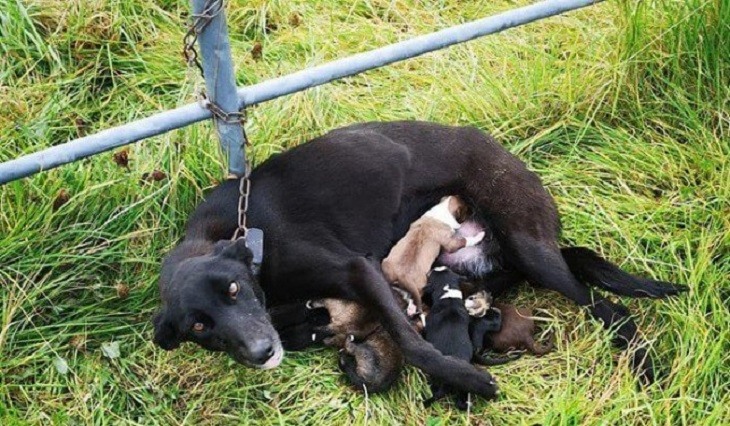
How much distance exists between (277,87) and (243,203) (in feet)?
1.60

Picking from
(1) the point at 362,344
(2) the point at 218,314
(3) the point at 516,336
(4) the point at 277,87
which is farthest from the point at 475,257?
(2) the point at 218,314

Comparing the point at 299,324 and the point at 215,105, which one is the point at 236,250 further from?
the point at 215,105

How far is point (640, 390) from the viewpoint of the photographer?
3578 millimetres

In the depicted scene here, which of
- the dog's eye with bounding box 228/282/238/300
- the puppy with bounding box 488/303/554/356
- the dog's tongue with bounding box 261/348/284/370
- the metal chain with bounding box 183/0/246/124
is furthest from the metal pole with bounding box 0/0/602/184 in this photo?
the puppy with bounding box 488/303/554/356

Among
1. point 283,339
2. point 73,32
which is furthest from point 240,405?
point 73,32

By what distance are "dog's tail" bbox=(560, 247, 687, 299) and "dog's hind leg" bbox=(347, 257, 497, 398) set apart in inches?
24.9

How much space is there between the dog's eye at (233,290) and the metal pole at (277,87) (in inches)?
26.6

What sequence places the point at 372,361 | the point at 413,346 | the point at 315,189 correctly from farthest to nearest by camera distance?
the point at 315,189 < the point at 372,361 < the point at 413,346

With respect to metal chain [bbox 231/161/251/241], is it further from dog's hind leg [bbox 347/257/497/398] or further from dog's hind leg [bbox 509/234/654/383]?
dog's hind leg [bbox 509/234/654/383]

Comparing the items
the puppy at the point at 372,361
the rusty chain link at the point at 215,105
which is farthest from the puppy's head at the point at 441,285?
the rusty chain link at the point at 215,105

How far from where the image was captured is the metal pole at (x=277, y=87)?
3629 millimetres

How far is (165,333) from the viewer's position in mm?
3449

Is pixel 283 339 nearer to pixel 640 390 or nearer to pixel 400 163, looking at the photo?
pixel 400 163

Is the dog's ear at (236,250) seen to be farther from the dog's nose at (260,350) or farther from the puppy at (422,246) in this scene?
the puppy at (422,246)
